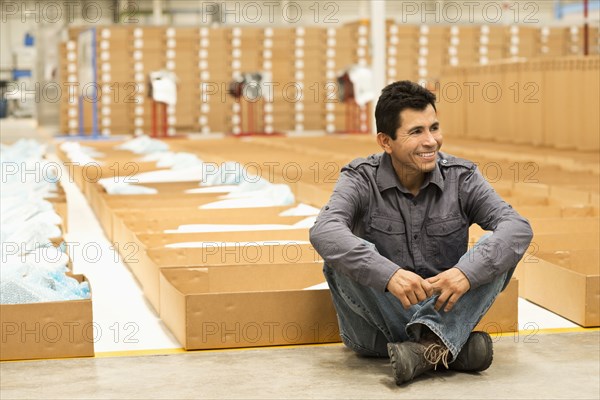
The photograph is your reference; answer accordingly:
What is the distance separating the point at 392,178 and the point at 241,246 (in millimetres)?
1542

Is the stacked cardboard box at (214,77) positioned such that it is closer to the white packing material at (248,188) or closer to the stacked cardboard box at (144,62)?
the stacked cardboard box at (144,62)

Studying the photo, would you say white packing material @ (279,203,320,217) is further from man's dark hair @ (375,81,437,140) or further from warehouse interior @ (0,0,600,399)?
man's dark hair @ (375,81,437,140)

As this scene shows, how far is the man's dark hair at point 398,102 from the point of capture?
3.10 meters

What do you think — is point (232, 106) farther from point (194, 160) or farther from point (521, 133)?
point (194, 160)

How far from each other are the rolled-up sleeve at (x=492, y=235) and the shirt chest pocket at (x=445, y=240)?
0.22ft

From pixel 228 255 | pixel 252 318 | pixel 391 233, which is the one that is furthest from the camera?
pixel 228 255

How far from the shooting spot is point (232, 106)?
1816 cm

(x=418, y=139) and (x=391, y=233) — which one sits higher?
(x=418, y=139)

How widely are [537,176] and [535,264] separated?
327 cm

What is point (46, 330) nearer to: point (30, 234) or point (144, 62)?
point (30, 234)

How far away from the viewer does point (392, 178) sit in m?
3.16

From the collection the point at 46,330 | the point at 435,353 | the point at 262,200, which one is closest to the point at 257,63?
the point at 262,200

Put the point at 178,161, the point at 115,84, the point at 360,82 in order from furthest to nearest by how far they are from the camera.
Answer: the point at 115,84 → the point at 360,82 → the point at 178,161

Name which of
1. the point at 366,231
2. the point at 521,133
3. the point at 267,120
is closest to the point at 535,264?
the point at 366,231
